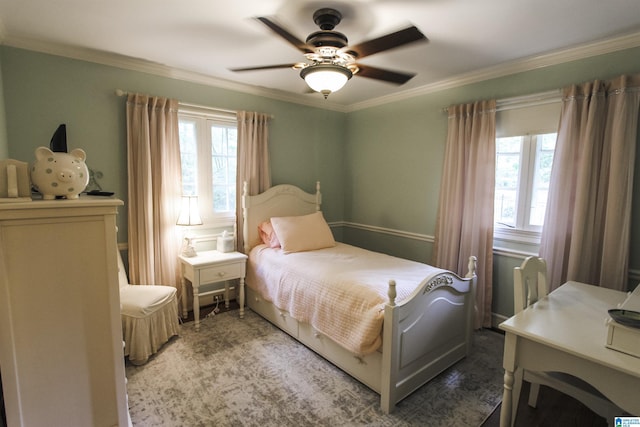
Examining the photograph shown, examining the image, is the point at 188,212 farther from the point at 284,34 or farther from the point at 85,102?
the point at 284,34

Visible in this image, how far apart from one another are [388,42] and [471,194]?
6.10ft

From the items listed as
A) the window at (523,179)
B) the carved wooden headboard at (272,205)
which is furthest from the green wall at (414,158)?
the carved wooden headboard at (272,205)

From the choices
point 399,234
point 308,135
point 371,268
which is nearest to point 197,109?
point 308,135

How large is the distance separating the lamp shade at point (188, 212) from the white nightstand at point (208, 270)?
36 cm

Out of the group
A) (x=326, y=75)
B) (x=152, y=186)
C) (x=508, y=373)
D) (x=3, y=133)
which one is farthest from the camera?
(x=152, y=186)

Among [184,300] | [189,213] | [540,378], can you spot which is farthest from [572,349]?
[184,300]

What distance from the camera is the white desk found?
3.77ft

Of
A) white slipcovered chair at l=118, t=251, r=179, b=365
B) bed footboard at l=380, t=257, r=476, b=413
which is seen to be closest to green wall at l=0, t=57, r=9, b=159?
white slipcovered chair at l=118, t=251, r=179, b=365

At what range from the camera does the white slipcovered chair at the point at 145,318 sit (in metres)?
2.30

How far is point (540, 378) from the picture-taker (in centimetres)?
170

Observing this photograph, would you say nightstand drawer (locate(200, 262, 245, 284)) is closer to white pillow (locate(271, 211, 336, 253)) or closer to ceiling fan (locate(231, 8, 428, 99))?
white pillow (locate(271, 211, 336, 253))

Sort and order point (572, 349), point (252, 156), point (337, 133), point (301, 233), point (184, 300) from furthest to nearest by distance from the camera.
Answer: point (337, 133), point (252, 156), point (301, 233), point (184, 300), point (572, 349)

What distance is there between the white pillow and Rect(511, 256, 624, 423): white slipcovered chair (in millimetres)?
1955

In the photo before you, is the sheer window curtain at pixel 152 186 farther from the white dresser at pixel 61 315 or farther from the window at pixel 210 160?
the white dresser at pixel 61 315
